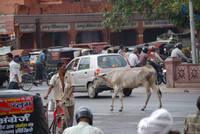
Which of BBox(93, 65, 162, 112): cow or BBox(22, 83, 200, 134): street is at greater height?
BBox(93, 65, 162, 112): cow

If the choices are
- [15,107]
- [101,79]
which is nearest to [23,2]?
[101,79]

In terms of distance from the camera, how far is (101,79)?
741 inches

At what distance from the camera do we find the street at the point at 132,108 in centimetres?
1393

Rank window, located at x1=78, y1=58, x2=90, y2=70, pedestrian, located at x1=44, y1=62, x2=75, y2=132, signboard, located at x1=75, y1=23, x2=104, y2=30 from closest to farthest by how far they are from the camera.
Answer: pedestrian, located at x1=44, y1=62, x2=75, y2=132 < window, located at x1=78, y1=58, x2=90, y2=70 < signboard, located at x1=75, y1=23, x2=104, y2=30

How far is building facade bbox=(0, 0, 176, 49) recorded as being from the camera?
5211cm

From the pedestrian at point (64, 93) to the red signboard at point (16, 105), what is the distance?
2.25 metres

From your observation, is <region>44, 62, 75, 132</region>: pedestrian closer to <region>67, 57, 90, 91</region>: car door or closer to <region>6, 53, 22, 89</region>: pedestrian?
<region>6, 53, 22, 89</region>: pedestrian

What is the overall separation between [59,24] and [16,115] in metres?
46.1

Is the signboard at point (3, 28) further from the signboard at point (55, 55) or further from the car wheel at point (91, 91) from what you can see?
the car wheel at point (91, 91)

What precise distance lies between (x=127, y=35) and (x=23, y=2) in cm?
1280

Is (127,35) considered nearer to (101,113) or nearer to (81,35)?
(81,35)

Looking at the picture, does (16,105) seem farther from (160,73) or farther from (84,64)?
(160,73)

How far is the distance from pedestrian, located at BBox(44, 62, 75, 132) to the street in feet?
6.46

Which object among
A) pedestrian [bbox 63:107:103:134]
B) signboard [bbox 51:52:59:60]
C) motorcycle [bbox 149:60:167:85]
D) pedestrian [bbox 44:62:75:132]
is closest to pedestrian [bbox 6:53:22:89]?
pedestrian [bbox 44:62:75:132]
